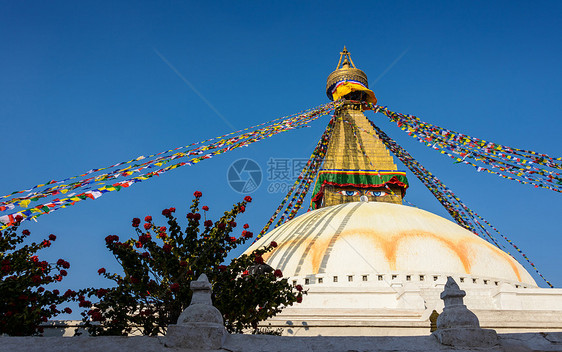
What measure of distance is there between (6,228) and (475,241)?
1309cm

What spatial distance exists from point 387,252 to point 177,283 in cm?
828

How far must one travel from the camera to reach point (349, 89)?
26.0 m

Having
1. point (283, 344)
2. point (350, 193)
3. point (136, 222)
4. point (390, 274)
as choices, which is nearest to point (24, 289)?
point (136, 222)

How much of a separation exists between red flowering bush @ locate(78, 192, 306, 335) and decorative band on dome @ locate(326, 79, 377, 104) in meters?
19.3

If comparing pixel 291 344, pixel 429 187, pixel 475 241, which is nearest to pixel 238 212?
pixel 291 344

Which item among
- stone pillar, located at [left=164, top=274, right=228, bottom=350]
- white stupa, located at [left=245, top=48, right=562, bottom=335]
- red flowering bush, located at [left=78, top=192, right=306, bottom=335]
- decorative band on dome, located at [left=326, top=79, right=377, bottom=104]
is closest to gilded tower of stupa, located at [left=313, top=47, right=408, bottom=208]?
decorative band on dome, located at [left=326, top=79, right=377, bottom=104]

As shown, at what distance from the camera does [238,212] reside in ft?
26.9

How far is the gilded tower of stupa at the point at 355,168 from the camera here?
22359 millimetres

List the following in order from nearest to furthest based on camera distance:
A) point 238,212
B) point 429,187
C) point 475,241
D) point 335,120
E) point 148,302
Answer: point 148,302
point 238,212
point 475,241
point 429,187
point 335,120

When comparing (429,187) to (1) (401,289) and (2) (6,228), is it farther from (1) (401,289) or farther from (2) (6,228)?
(2) (6,228)

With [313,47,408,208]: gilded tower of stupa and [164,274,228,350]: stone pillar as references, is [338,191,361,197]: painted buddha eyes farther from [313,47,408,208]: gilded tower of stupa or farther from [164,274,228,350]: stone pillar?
[164,274,228,350]: stone pillar

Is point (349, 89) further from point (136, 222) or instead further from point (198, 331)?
point (198, 331)

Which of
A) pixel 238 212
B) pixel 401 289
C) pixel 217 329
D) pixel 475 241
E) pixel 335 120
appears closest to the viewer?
pixel 217 329

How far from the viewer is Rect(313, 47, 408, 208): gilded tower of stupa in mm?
22359
